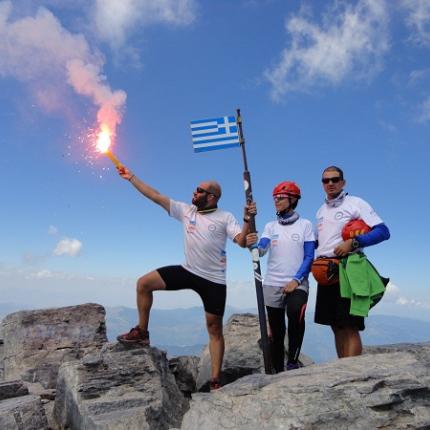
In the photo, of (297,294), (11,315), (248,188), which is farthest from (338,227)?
(11,315)

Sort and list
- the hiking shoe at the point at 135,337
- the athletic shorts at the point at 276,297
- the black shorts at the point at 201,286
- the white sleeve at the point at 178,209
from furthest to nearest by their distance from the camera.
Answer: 1. the hiking shoe at the point at 135,337
2. the white sleeve at the point at 178,209
3. the black shorts at the point at 201,286
4. the athletic shorts at the point at 276,297

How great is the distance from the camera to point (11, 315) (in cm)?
1283

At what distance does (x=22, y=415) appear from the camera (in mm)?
6887

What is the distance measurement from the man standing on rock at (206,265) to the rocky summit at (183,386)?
979 millimetres

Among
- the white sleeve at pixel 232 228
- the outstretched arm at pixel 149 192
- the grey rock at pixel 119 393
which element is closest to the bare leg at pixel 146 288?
the grey rock at pixel 119 393

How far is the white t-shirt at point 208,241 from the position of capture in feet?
24.3

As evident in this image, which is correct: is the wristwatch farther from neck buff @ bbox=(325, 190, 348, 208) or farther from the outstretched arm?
the outstretched arm

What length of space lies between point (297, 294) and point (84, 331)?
832cm

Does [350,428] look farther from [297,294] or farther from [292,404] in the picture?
[297,294]

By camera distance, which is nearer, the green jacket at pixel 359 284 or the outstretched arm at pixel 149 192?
the green jacket at pixel 359 284

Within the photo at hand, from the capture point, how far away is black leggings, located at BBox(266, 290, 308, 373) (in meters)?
6.99

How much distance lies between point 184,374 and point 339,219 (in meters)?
5.13

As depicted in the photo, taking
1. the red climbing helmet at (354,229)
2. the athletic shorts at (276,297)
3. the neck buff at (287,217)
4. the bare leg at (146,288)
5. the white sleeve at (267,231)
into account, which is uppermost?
the neck buff at (287,217)

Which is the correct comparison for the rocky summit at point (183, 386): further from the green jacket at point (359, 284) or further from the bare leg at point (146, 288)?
the bare leg at point (146, 288)
